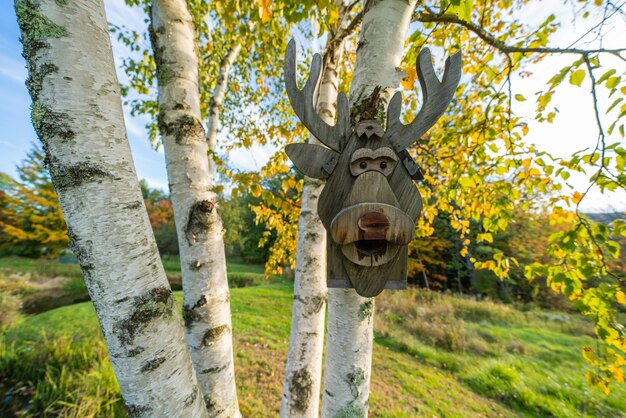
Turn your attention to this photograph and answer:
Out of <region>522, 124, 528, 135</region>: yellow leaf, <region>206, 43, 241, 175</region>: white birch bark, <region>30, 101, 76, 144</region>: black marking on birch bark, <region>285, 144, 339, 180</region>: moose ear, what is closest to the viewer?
<region>30, 101, 76, 144</region>: black marking on birch bark

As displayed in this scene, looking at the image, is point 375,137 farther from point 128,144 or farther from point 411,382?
point 411,382

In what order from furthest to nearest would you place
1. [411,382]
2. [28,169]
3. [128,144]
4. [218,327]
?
1. [28,169]
2. [411,382]
3. [218,327]
4. [128,144]

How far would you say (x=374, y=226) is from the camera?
3.32 ft

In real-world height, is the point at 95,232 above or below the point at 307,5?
below

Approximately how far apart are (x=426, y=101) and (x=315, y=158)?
557 millimetres

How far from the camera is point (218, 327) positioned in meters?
1.59

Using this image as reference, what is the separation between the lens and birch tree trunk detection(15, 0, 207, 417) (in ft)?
2.68

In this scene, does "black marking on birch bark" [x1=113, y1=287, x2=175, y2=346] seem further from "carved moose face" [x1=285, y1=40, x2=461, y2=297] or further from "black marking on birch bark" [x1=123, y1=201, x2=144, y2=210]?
"carved moose face" [x1=285, y1=40, x2=461, y2=297]

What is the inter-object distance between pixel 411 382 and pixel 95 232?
5.53 m

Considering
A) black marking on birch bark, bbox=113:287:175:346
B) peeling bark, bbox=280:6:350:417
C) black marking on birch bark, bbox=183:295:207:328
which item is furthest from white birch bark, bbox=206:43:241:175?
black marking on birch bark, bbox=113:287:175:346

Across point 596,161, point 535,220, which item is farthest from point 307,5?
point 535,220

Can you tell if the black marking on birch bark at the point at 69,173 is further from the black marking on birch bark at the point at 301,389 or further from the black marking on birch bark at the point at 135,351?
the black marking on birch bark at the point at 301,389

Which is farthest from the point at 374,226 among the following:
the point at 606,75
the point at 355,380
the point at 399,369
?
the point at 399,369

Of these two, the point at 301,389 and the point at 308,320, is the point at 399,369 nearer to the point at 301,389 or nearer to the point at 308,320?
the point at 301,389
